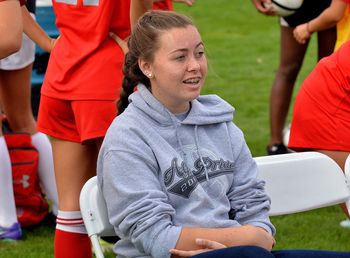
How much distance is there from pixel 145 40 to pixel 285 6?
249 centimetres

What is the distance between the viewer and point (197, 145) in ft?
11.6

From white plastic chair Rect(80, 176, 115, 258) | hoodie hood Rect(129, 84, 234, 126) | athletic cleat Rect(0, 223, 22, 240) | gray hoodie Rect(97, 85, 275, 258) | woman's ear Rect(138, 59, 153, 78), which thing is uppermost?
woman's ear Rect(138, 59, 153, 78)

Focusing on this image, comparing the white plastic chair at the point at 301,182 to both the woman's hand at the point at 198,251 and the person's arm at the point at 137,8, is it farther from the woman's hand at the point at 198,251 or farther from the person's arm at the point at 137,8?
the person's arm at the point at 137,8

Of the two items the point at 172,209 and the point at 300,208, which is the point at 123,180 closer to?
the point at 172,209

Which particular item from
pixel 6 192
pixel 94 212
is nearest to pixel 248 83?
pixel 6 192

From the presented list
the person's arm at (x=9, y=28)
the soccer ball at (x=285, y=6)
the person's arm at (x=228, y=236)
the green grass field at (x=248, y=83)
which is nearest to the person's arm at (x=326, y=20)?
the soccer ball at (x=285, y=6)

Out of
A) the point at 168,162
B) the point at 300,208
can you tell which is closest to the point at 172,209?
the point at 168,162

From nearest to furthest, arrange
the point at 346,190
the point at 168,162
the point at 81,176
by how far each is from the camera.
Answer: the point at 168,162, the point at 346,190, the point at 81,176

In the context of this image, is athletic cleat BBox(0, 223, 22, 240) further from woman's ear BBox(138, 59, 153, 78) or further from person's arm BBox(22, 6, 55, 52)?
woman's ear BBox(138, 59, 153, 78)

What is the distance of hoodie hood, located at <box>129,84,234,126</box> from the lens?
3514 millimetres

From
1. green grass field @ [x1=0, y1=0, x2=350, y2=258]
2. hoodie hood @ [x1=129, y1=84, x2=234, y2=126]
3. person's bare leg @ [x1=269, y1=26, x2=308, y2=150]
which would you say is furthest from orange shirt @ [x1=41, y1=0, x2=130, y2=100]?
person's bare leg @ [x1=269, y1=26, x2=308, y2=150]

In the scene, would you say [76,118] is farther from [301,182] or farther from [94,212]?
[301,182]

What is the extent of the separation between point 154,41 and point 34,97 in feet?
14.9

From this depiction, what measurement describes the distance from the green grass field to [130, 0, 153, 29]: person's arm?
35 cm
